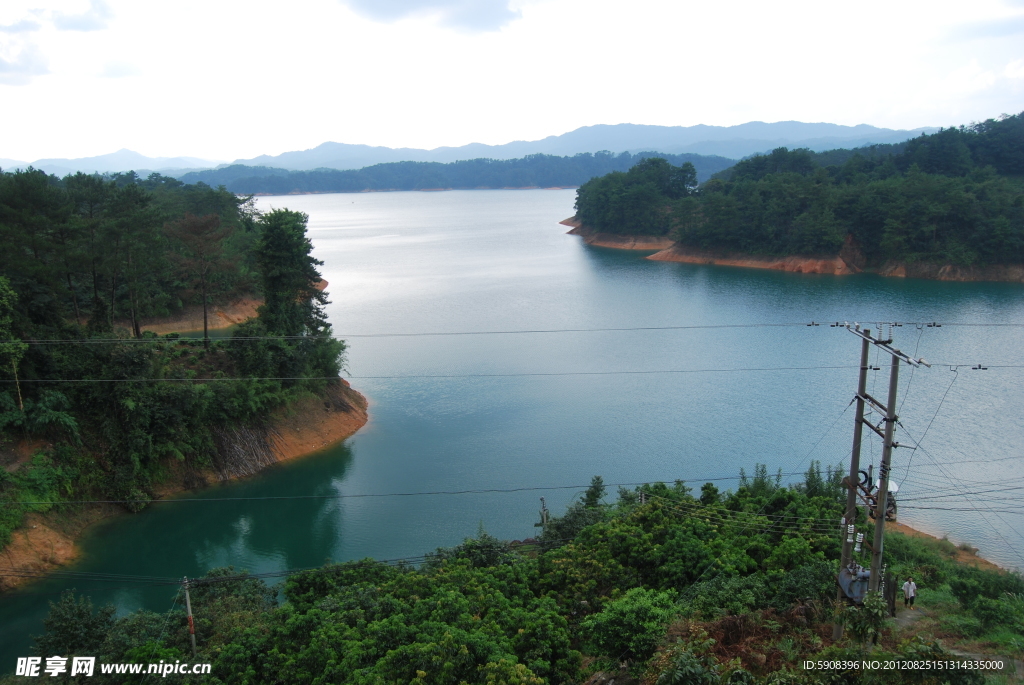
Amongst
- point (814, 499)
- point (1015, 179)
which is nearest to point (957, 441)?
point (814, 499)

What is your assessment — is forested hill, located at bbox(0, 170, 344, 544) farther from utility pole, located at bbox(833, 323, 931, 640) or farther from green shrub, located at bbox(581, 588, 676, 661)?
utility pole, located at bbox(833, 323, 931, 640)

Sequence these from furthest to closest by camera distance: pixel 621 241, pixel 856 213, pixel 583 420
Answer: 1. pixel 621 241
2. pixel 856 213
3. pixel 583 420

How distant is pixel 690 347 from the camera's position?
2917cm

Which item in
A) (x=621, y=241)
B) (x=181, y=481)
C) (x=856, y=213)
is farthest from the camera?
(x=621, y=241)

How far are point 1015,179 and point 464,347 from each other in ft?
166

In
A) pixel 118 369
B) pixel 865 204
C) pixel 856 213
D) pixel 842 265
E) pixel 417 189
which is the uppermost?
pixel 417 189

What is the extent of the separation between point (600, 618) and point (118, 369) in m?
13.7

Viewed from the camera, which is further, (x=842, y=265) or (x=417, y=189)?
(x=417, y=189)

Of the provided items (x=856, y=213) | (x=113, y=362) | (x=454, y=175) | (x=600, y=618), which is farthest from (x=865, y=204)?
(x=454, y=175)

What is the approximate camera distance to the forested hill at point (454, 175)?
17236 centimetres

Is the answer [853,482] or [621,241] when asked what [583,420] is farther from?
[621,241]

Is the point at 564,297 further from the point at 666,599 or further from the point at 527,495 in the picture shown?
the point at 666,599

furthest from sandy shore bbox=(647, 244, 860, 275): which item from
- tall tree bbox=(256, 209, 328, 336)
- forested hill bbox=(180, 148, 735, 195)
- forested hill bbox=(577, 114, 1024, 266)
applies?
forested hill bbox=(180, 148, 735, 195)

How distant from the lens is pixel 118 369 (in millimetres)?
16828
